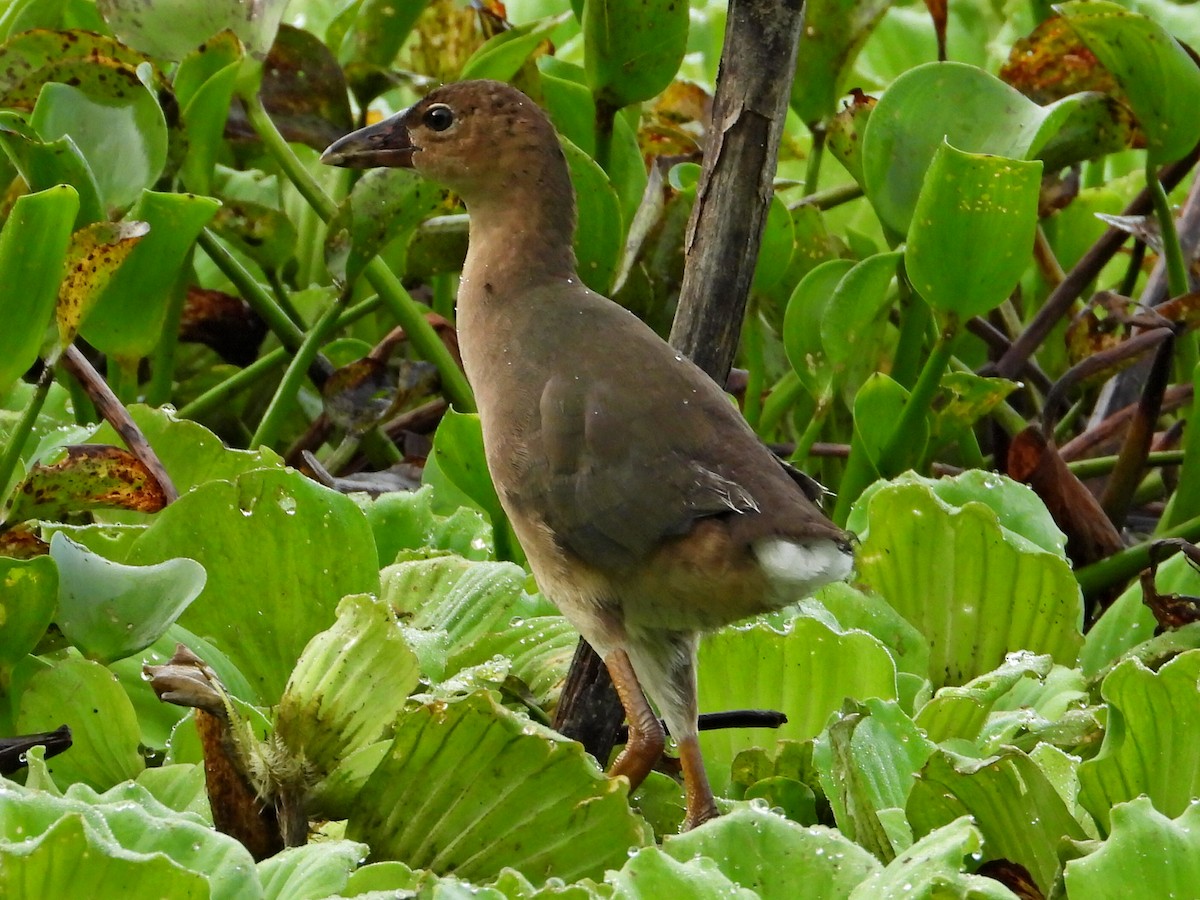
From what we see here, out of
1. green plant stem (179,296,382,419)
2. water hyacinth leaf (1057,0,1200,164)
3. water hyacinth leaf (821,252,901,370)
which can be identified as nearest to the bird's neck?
water hyacinth leaf (821,252,901,370)

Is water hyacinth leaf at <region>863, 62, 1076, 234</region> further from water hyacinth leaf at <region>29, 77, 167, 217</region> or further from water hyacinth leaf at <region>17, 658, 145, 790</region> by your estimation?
water hyacinth leaf at <region>17, 658, 145, 790</region>

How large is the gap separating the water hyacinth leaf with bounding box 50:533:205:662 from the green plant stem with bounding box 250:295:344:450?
2.31 ft

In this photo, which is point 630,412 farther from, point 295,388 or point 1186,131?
point 1186,131

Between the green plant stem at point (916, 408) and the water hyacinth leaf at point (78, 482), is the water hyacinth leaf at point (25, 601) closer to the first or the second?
the water hyacinth leaf at point (78, 482)

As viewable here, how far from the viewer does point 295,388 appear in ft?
7.60

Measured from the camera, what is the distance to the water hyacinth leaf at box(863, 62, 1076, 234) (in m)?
2.14

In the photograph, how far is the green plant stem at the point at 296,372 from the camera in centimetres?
225

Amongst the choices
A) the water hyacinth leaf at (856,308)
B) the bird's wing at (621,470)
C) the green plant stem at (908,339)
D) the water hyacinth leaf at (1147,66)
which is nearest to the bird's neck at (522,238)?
the bird's wing at (621,470)

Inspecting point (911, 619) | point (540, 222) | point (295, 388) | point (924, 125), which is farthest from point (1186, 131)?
point (295, 388)

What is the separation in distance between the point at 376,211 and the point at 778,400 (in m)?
0.70

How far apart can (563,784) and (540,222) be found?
29.1 inches

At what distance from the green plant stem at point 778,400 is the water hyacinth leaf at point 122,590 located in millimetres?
1152

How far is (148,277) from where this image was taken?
6.90 feet

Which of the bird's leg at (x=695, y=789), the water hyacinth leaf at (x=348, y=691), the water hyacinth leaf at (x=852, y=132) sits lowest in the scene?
the bird's leg at (x=695, y=789)
